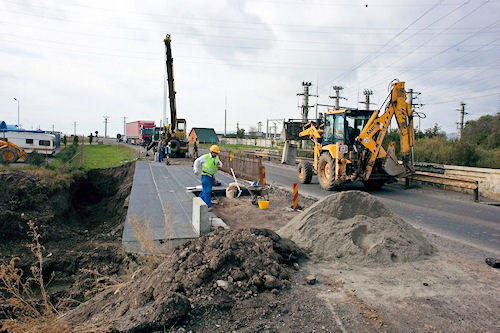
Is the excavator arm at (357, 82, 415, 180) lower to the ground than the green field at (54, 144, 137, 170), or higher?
higher

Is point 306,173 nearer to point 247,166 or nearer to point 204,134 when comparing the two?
point 247,166

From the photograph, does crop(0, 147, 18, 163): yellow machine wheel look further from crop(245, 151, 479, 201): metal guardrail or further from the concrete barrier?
crop(245, 151, 479, 201): metal guardrail

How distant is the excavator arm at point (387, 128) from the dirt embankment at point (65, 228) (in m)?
8.51

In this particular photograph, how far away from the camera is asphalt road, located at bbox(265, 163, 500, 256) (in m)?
7.49

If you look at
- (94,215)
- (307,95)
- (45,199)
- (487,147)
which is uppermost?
(307,95)

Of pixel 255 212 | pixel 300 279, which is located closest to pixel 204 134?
pixel 255 212

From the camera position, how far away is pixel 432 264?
559 cm

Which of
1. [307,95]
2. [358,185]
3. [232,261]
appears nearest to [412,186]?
[358,185]

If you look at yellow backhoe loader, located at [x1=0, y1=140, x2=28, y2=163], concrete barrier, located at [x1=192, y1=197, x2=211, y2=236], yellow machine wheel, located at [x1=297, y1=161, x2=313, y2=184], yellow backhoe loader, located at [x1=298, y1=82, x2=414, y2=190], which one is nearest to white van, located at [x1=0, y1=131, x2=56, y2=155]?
yellow backhoe loader, located at [x1=0, y1=140, x2=28, y2=163]

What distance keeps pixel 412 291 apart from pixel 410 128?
9269 mm

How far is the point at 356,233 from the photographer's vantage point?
6148mm

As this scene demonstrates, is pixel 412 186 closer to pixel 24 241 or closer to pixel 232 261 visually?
pixel 232 261

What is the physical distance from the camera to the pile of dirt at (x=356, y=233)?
5707 mm

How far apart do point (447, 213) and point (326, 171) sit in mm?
5040
